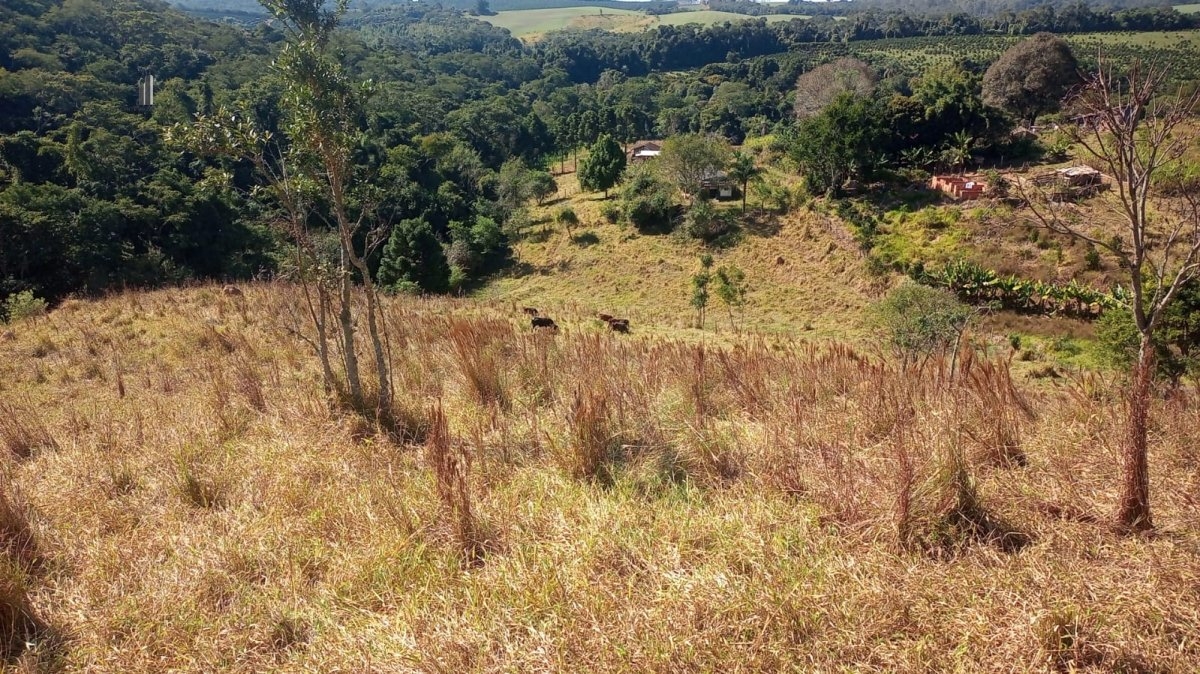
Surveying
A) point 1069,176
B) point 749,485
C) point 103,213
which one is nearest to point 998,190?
point 1069,176

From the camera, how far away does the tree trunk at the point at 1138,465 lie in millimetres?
2256

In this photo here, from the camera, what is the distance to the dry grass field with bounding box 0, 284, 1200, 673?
78.5 inches

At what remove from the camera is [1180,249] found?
2083 centimetres

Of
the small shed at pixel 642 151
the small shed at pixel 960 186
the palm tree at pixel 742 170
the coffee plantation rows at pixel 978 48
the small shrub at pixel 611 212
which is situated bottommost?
the small shrub at pixel 611 212

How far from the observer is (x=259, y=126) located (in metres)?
5.22

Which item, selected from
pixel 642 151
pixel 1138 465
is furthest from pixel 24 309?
pixel 642 151

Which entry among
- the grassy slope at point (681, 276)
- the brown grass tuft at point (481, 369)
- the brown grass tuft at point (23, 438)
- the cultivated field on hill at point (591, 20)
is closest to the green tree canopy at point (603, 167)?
the grassy slope at point (681, 276)

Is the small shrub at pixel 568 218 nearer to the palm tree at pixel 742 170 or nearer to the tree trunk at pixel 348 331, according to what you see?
the palm tree at pixel 742 170

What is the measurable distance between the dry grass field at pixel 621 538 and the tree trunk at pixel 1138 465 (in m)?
0.09

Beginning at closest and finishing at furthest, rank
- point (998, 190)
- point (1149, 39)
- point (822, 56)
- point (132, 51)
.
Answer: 1. point (998, 190)
2. point (132, 51)
3. point (1149, 39)
4. point (822, 56)

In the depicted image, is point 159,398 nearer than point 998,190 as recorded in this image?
Yes

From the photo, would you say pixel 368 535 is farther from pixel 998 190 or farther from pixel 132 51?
pixel 132 51

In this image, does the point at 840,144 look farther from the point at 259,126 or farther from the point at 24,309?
the point at 24,309

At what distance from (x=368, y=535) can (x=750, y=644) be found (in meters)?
1.86
